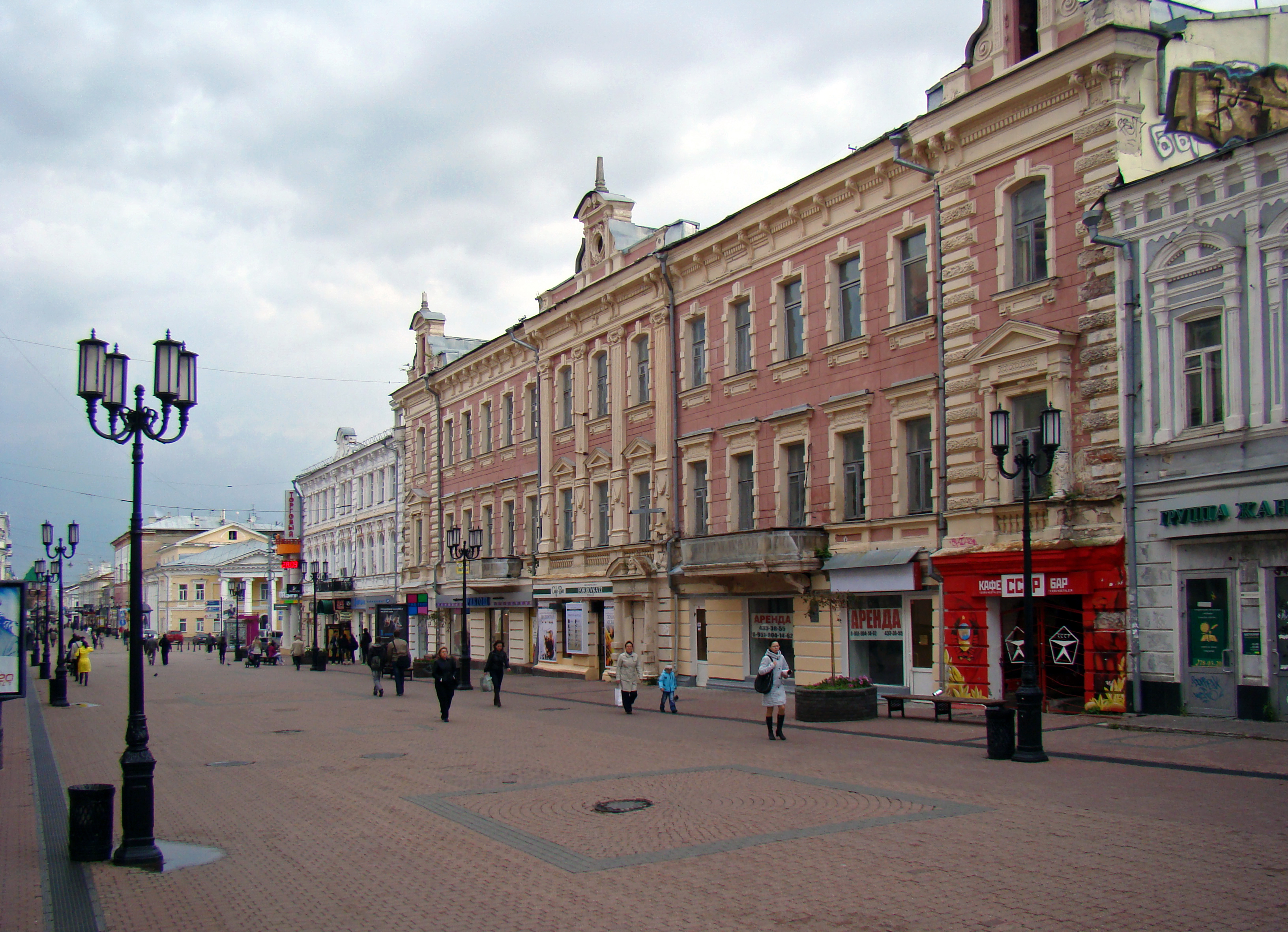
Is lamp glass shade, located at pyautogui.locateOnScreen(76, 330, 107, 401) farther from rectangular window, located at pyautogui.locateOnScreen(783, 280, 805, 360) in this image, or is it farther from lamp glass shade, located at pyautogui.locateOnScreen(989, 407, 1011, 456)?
rectangular window, located at pyautogui.locateOnScreen(783, 280, 805, 360)

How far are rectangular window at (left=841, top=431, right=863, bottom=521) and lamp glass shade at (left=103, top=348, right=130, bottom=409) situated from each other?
674 inches

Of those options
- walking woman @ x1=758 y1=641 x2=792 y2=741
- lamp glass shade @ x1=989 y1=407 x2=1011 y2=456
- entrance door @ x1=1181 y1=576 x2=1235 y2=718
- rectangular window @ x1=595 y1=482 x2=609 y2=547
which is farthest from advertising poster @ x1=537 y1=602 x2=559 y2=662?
lamp glass shade @ x1=989 y1=407 x2=1011 y2=456

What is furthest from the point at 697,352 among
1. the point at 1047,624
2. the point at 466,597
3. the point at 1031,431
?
the point at 1047,624

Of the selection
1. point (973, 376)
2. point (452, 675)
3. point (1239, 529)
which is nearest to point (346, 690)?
point (452, 675)

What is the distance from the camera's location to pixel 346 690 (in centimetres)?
3372

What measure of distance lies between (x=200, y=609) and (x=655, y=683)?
10241cm

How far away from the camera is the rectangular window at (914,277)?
76.6 feet

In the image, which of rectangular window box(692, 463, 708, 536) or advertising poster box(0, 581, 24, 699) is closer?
advertising poster box(0, 581, 24, 699)

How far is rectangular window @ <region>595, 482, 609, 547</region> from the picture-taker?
118ft

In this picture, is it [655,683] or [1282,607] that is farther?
[655,683]

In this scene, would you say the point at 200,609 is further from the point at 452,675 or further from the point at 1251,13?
the point at 1251,13

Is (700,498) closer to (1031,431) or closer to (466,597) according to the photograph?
(466,597)

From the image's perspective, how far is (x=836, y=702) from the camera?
66.6 ft

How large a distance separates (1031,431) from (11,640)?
17.2 meters
